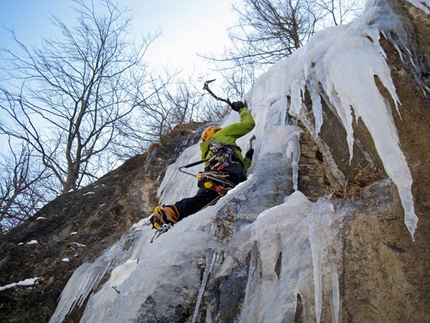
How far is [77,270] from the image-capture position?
183 inches

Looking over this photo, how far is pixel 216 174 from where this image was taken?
4238 mm

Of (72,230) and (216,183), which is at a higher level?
(72,230)

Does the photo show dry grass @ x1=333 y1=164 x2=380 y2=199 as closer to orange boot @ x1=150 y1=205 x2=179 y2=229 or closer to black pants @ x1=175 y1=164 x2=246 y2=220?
black pants @ x1=175 y1=164 x2=246 y2=220

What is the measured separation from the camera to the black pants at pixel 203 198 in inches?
160

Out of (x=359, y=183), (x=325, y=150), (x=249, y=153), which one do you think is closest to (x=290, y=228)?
(x=359, y=183)

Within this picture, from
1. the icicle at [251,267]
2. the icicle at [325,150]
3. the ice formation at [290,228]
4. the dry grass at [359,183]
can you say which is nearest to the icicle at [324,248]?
the ice formation at [290,228]

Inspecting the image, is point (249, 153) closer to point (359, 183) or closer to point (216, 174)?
point (216, 174)

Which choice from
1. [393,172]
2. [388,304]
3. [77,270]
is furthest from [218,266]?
[77,270]

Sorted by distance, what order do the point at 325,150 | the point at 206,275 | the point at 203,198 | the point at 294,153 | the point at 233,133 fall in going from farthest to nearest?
1. the point at 233,133
2. the point at 203,198
3. the point at 294,153
4. the point at 325,150
5. the point at 206,275

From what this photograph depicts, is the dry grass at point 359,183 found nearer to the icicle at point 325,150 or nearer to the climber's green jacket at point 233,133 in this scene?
the icicle at point 325,150

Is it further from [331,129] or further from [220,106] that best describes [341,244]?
[220,106]

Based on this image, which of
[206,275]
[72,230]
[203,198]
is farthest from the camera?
[72,230]

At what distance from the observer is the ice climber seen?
4.00m

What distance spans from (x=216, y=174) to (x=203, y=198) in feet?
1.02
